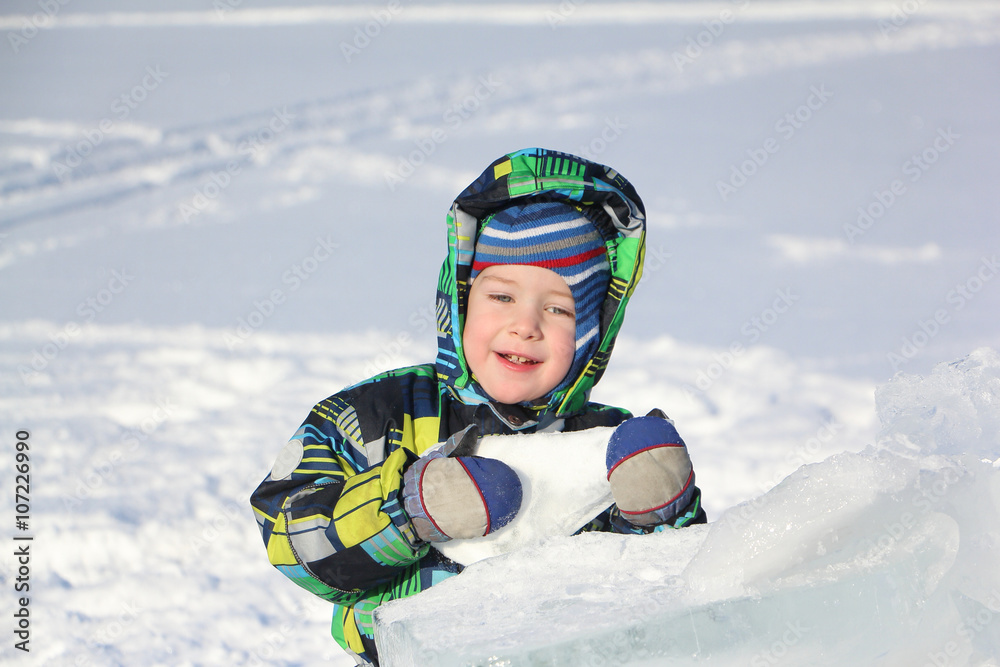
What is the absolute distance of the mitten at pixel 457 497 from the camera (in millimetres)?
1301

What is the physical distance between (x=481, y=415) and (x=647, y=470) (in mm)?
479

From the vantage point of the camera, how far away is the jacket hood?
5.83 ft

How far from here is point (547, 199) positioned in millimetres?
1848

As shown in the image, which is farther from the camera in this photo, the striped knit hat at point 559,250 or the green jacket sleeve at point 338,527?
the striped knit hat at point 559,250

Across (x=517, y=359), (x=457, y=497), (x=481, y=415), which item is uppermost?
(x=517, y=359)

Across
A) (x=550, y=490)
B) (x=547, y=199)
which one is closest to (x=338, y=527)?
(x=550, y=490)

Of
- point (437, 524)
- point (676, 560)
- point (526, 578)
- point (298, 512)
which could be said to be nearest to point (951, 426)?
point (676, 560)

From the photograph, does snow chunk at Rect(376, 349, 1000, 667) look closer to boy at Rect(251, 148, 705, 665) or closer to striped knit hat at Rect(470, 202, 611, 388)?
boy at Rect(251, 148, 705, 665)

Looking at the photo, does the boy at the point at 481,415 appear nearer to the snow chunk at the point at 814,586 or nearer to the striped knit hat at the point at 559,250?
the striped knit hat at the point at 559,250

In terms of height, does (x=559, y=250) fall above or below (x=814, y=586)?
above

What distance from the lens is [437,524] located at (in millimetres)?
1309

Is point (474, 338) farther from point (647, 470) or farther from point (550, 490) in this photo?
point (647, 470)

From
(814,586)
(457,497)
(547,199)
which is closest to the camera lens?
(814,586)

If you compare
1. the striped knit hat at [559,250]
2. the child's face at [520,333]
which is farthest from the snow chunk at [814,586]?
the striped knit hat at [559,250]
